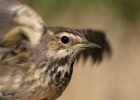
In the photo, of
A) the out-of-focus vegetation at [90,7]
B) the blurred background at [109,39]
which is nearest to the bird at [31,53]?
the blurred background at [109,39]

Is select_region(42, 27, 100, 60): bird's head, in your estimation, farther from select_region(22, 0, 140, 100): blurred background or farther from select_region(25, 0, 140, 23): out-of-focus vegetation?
select_region(25, 0, 140, 23): out-of-focus vegetation

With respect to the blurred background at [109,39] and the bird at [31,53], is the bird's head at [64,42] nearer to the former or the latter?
the bird at [31,53]

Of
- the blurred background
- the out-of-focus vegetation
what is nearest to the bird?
the blurred background

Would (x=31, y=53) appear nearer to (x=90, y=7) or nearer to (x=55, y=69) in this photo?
(x=55, y=69)

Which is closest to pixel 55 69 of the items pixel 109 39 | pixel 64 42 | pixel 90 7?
pixel 64 42

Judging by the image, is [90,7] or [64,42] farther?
[90,7]

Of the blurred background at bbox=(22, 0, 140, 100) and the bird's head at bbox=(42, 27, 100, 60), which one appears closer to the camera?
the bird's head at bbox=(42, 27, 100, 60)

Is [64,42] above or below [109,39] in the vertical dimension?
below
